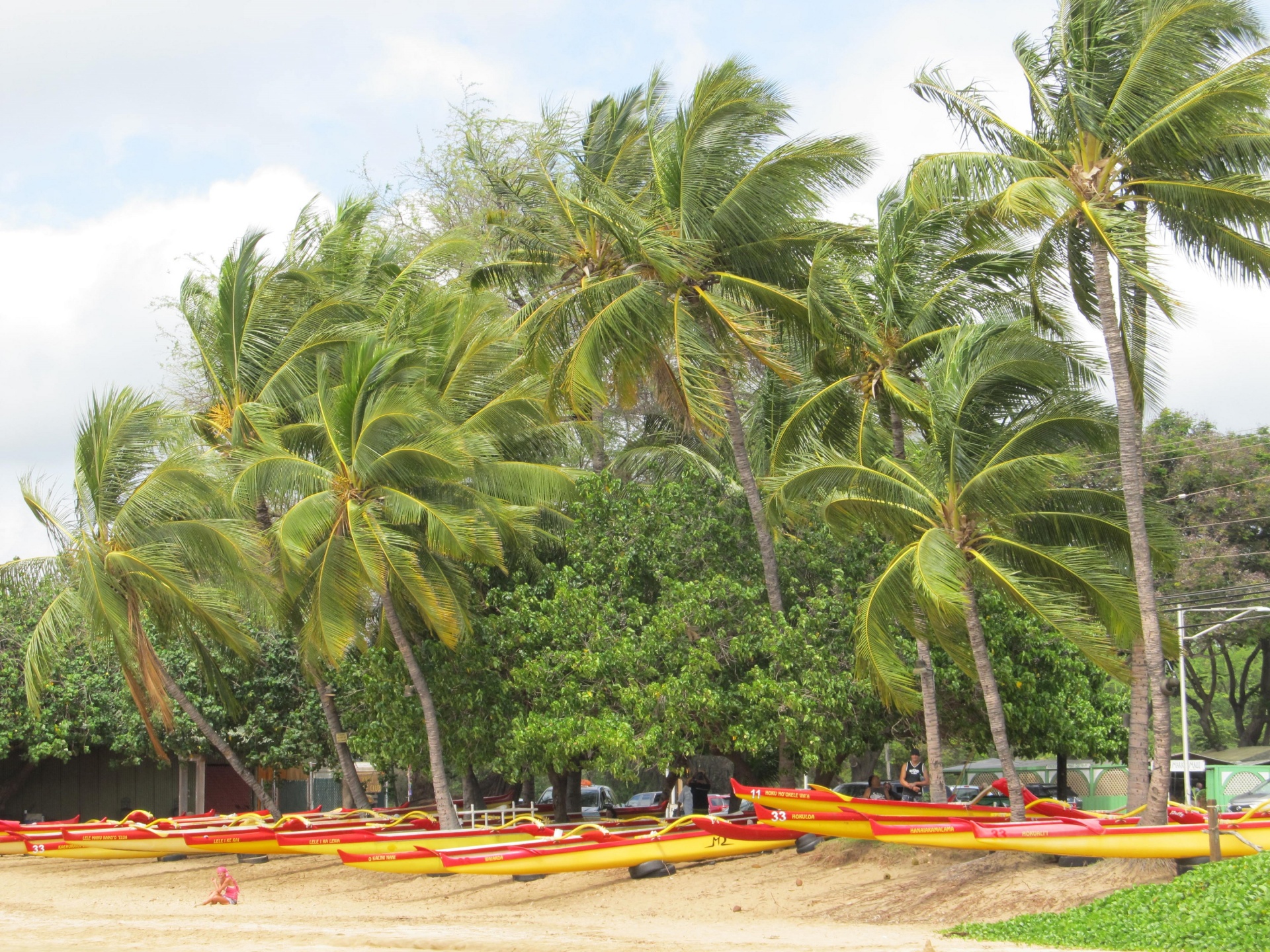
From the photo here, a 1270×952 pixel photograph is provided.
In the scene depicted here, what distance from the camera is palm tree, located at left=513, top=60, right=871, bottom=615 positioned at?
16.7m

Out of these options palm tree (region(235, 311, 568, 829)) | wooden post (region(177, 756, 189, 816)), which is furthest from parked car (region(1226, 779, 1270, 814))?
wooden post (region(177, 756, 189, 816))

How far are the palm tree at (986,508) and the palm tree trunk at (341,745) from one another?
34.2ft

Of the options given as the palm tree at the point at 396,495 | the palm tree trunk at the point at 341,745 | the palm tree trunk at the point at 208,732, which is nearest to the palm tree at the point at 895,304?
the palm tree at the point at 396,495

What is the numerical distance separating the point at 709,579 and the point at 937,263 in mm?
5694

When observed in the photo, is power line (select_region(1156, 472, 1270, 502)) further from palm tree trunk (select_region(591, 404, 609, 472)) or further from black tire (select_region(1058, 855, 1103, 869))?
black tire (select_region(1058, 855, 1103, 869))

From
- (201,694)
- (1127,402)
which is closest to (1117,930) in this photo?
(1127,402)

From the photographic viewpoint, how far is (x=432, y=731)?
18.3 m

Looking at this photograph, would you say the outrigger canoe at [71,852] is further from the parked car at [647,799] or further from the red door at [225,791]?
the parked car at [647,799]

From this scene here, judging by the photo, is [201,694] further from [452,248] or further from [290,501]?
[452,248]

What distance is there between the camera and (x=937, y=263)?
54.9ft

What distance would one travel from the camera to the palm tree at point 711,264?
54.8 feet

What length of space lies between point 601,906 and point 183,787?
16.0 meters

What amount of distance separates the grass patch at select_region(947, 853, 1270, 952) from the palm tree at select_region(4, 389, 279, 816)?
12.1 metres

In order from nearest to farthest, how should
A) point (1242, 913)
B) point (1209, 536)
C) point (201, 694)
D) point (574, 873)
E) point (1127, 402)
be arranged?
1. point (1242, 913)
2. point (1127, 402)
3. point (574, 873)
4. point (201, 694)
5. point (1209, 536)
